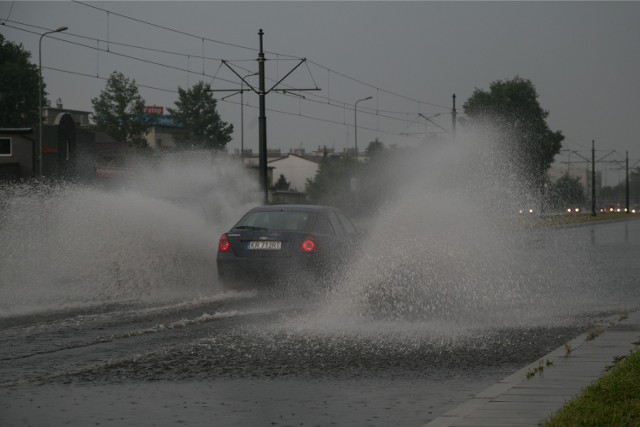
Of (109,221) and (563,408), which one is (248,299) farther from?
(563,408)

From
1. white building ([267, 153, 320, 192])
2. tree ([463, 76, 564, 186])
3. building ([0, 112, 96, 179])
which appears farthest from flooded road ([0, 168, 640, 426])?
white building ([267, 153, 320, 192])

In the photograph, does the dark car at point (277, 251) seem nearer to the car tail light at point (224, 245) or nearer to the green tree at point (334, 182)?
the car tail light at point (224, 245)

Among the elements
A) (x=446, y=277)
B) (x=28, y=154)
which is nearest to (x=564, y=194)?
(x=28, y=154)

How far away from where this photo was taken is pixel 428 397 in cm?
785

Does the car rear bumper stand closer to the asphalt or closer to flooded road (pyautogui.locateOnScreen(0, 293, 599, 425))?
flooded road (pyautogui.locateOnScreen(0, 293, 599, 425))

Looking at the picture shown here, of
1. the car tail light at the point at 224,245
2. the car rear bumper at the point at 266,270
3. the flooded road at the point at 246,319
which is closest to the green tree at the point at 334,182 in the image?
the flooded road at the point at 246,319

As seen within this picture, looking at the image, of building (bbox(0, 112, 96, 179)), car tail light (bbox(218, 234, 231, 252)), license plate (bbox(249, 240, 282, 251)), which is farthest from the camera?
building (bbox(0, 112, 96, 179))

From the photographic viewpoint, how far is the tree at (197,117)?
116625 mm

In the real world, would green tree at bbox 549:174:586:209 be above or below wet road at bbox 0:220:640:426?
above

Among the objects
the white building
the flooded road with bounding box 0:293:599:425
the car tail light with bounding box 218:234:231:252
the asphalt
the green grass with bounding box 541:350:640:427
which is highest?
the white building

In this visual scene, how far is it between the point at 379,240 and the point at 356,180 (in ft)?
138

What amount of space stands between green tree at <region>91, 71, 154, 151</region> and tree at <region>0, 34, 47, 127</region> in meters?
25.7

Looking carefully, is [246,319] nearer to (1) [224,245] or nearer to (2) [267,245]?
(2) [267,245]

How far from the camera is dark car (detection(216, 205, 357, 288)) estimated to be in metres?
15.9
